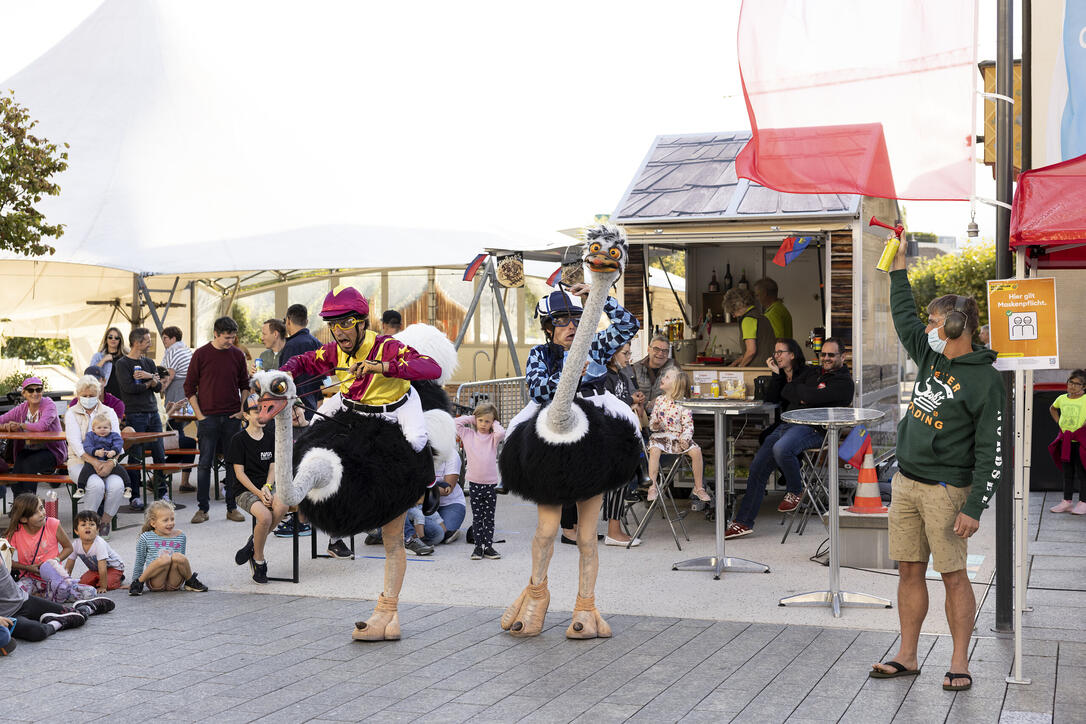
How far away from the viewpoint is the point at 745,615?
693 cm

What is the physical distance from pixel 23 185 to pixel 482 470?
947 cm

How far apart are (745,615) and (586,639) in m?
1.19

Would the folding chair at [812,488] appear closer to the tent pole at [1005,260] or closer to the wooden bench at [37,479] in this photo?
the tent pole at [1005,260]

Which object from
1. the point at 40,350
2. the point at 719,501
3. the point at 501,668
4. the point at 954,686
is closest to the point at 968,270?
the point at 40,350

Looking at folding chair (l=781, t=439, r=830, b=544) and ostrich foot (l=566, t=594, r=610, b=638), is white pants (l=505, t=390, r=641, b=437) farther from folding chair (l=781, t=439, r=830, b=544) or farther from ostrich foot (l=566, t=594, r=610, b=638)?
folding chair (l=781, t=439, r=830, b=544)

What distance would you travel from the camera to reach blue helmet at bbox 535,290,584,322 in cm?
650

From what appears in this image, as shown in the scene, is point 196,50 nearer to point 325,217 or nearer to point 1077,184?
point 325,217

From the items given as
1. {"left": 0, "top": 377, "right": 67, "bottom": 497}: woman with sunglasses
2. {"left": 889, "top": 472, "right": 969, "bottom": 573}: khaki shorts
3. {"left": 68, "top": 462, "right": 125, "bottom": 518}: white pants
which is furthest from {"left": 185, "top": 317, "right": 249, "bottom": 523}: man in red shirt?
{"left": 889, "top": 472, "right": 969, "bottom": 573}: khaki shorts

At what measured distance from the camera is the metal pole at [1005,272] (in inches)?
244

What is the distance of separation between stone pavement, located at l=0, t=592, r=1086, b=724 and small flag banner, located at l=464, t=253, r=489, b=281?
901cm

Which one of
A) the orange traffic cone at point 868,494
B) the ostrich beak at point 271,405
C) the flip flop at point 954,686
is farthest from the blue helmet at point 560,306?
the orange traffic cone at point 868,494

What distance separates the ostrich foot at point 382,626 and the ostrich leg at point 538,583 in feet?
2.19

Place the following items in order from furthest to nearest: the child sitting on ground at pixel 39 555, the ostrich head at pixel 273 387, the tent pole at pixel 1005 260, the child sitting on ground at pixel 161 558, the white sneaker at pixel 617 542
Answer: the white sneaker at pixel 617 542, the child sitting on ground at pixel 161 558, the child sitting on ground at pixel 39 555, the tent pole at pixel 1005 260, the ostrich head at pixel 273 387

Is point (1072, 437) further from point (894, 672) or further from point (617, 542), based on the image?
point (894, 672)
